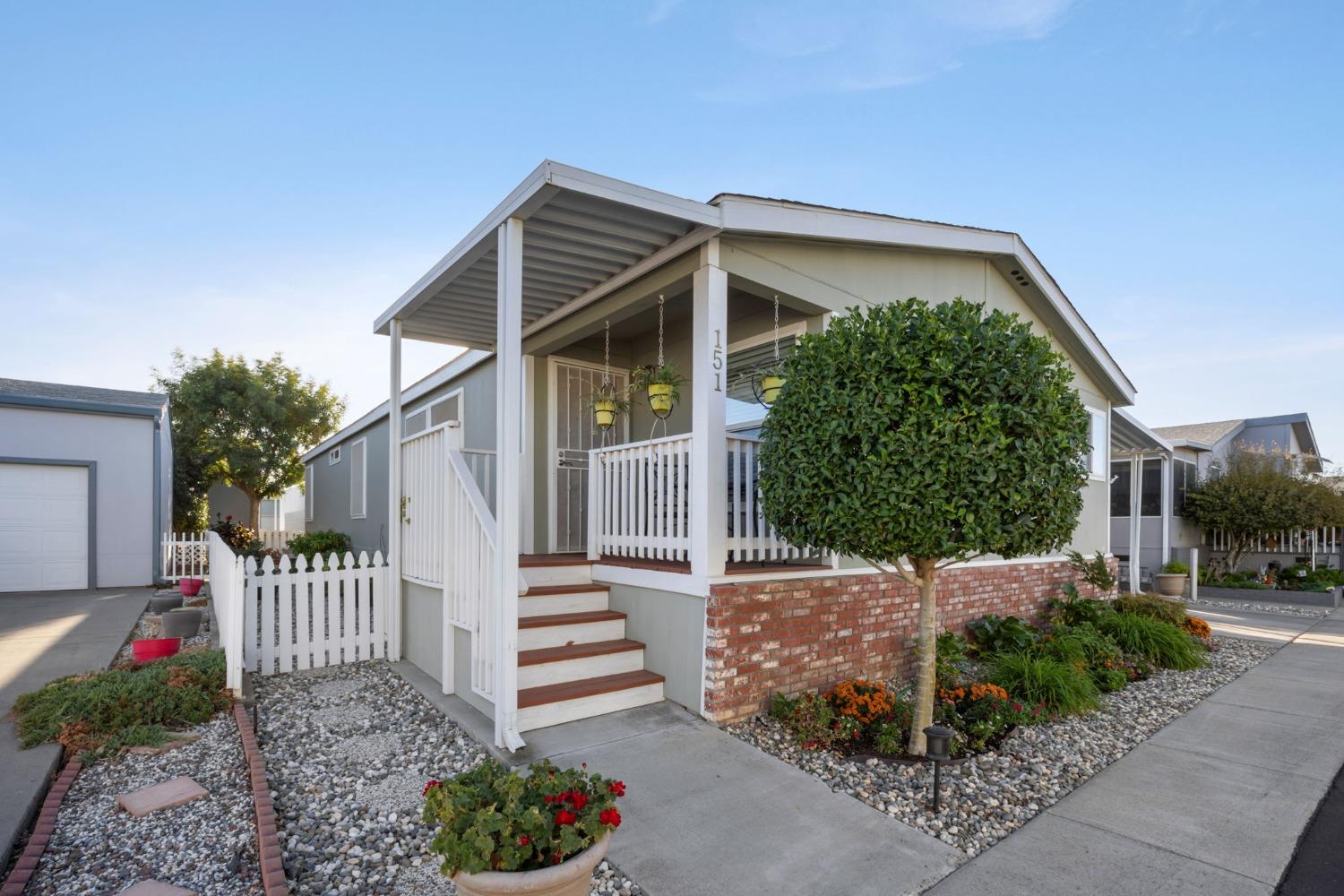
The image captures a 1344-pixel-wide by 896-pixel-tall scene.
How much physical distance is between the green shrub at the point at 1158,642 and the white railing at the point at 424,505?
702 cm

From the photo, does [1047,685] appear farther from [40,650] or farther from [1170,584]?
[1170,584]

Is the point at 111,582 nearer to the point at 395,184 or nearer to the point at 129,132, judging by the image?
the point at 129,132

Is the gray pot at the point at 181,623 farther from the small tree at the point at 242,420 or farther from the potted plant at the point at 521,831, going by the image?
the small tree at the point at 242,420

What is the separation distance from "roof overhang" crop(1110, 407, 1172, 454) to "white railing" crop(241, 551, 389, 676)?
1109 centimetres

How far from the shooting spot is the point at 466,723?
433cm

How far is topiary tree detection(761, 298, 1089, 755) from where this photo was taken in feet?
12.3

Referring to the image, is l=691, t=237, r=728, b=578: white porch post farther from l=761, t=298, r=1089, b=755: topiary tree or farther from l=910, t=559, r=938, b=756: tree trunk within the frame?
l=910, t=559, r=938, b=756: tree trunk

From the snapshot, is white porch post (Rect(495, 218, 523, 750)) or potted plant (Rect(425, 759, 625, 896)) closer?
potted plant (Rect(425, 759, 625, 896))

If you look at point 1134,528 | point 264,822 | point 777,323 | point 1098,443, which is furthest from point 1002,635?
point 1134,528

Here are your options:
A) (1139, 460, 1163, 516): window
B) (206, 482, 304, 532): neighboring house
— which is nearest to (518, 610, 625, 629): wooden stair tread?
(1139, 460, 1163, 516): window

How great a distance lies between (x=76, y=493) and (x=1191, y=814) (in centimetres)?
1492

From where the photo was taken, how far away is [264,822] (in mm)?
2949

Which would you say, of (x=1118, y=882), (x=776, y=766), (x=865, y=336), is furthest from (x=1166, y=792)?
(x=865, y=336)

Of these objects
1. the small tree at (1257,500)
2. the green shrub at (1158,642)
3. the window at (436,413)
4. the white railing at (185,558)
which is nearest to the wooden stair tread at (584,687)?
the window at (436,413)
